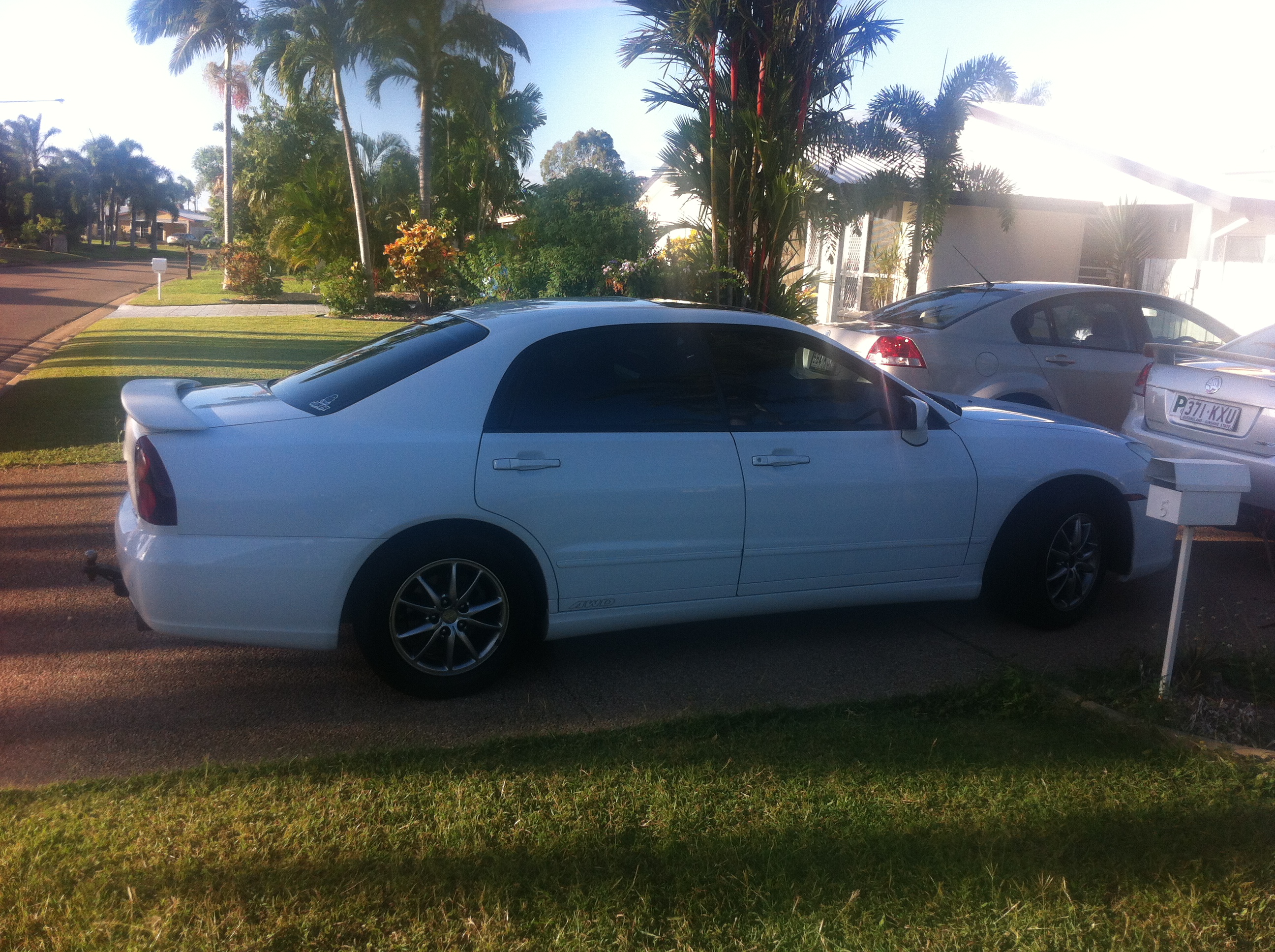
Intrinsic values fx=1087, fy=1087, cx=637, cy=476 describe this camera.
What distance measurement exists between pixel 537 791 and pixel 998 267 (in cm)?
1844

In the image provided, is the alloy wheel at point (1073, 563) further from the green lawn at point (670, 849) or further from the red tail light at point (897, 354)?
the red tail light at point (897, 354)

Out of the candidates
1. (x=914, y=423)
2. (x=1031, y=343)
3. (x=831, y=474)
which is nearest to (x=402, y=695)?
(x=831, y=474)

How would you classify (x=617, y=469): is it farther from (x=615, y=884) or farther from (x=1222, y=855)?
(x=1222, y=855)

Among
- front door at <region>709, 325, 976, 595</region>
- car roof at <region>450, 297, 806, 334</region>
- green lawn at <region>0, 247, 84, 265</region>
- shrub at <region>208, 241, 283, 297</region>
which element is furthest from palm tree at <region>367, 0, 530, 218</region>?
green lawn at <region>0, 247, 84, 265</region>

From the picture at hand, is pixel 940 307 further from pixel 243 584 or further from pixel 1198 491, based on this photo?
pixel 243 584

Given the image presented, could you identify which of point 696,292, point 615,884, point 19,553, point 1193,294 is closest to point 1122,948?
point 615,884

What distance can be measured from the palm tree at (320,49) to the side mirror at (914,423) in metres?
23.3

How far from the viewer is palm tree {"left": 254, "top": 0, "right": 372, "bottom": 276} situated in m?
26.8

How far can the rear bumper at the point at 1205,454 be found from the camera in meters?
5.95

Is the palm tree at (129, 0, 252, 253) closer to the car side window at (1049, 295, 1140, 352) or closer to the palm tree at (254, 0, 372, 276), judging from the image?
the palm tree at (254, 0, 372, 276)

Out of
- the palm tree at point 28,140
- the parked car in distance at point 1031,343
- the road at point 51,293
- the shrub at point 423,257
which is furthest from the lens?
the palm tree at point 28,140

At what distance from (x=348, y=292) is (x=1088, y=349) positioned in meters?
18.8

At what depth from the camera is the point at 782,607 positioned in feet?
15.7

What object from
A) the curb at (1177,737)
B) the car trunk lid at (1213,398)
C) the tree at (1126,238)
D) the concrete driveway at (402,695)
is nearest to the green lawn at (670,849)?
the curb at (1177,737)
